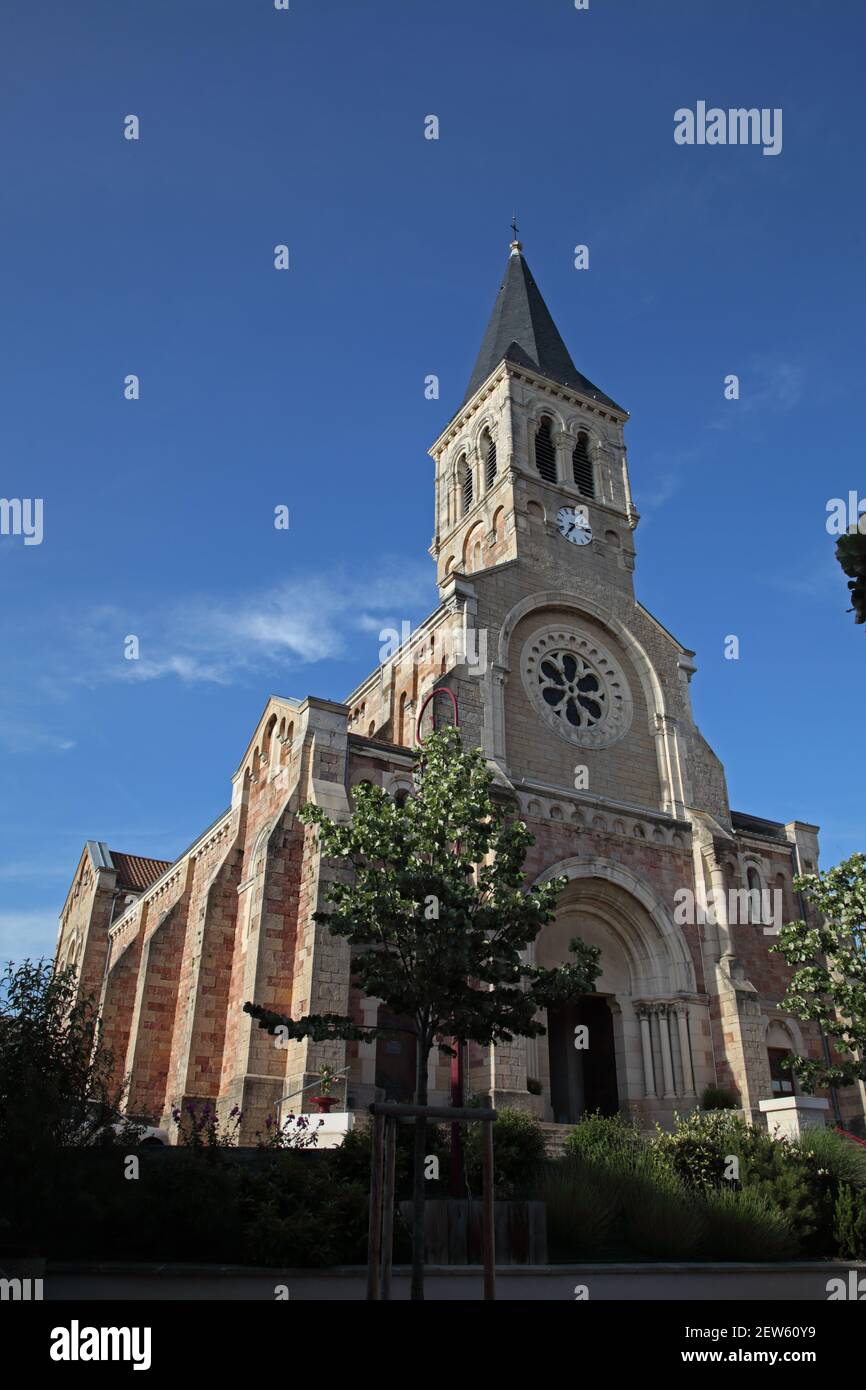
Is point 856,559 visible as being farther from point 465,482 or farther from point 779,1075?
point 465,482

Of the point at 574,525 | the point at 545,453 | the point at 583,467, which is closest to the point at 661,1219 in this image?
the point at 574,525

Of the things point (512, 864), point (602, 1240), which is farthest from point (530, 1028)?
point (602, 1240)

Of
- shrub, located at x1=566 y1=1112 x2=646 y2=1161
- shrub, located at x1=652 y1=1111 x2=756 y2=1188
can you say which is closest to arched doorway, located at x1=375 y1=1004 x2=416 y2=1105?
shrub, located at x1=566 y1=1112 x2=646 y2=1161

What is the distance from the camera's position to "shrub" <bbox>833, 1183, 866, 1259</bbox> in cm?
1512

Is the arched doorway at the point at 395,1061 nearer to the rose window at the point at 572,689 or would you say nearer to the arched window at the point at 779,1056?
the arched window at the point at 779,1056

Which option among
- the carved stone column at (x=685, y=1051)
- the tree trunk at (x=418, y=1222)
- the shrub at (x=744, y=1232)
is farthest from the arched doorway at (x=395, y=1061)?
the tree trunk at (x=418, y=1222)

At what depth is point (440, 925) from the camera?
1342 cm

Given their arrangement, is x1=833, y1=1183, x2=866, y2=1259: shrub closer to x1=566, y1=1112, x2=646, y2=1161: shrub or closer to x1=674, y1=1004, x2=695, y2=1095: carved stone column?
x1=566, y1=1112, x2=646, y2=1161: shrub

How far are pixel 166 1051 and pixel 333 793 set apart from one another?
35.9ft

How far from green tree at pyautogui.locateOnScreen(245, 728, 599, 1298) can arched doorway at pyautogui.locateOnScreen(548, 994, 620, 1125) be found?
11.7 metres

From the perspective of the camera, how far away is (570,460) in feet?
114

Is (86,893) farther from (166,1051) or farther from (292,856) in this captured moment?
(292,856)

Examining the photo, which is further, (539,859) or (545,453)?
(545,453)

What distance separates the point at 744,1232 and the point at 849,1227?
2.12m
